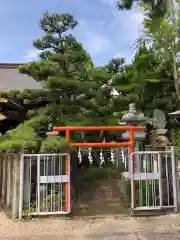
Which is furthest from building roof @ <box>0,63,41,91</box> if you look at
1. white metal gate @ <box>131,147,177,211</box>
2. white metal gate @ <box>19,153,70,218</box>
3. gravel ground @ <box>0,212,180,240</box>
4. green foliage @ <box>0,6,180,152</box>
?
gravel ground @ <box>0,212,180,240</box>

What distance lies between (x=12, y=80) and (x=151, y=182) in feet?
31.7

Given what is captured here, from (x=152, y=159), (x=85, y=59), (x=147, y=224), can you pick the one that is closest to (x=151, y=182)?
(x=152, y=159)

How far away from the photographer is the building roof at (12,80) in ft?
43.1

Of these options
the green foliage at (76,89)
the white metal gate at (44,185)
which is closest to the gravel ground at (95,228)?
the white metal gate at (44,185)

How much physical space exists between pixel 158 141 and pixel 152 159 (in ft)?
6.47

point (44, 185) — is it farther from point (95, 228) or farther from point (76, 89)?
point (76, 89)

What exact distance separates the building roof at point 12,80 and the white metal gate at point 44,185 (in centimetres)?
681

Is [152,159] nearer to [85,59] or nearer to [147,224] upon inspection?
[147,224]

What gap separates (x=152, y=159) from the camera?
254 inches

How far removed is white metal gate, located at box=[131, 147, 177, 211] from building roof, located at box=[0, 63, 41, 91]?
726cm

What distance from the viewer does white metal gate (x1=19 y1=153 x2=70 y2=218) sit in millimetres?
6039

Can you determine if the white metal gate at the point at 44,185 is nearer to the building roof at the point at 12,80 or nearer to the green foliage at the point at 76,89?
the green foliage at the point at 76,89

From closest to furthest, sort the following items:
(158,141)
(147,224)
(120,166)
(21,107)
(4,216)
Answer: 1. (147,224)
2. (4,216)
3. (158,141)
4. (120,166)
5. (21,107)

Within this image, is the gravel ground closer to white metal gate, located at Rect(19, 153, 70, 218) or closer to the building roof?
white metal gate, located at Rect(19, 153, 70, 218)
